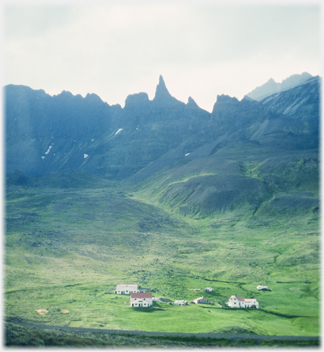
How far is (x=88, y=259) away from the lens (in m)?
122

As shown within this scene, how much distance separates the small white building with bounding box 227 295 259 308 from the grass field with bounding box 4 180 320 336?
8.77ft

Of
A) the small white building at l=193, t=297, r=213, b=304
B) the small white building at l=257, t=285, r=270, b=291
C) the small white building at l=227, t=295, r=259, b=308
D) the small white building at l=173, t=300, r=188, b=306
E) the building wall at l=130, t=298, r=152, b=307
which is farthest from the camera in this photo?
the small white building at l=257, t=285, r=270, b=291

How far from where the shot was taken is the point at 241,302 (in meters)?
84.4

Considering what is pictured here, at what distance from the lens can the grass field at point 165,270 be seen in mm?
73062

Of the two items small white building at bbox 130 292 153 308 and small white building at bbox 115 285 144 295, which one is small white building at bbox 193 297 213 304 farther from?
small white building at bbox 115 285 144 295

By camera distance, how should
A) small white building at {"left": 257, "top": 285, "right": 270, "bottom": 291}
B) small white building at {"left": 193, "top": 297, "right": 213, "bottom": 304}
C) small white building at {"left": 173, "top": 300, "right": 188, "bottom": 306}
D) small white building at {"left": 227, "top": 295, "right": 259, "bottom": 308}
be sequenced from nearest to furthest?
1. small white building at {"left": 173, "top": 300, "right": 188, "bottom": 306}
2. small white building at {"left": 227, "top": 295, "right": 259, "bottom": 308}
3. small white building at {"left": 193, "top": 297, "right": 213, "bottom": 304}
4. small white building at {"left": 257, "top": 285, "right": 270, "bottom": 291}

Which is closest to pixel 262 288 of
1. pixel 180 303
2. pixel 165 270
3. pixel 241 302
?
pixel 241 302

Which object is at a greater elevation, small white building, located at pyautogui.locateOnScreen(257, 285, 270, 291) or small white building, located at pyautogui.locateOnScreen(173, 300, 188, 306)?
small white building, located at pyautogui.locateOnScreen(173, 300, 188, 306)

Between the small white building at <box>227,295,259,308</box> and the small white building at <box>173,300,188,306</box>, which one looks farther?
the small white building at <box>227,295,259,308</box>

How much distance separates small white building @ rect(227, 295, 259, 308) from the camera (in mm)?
84125

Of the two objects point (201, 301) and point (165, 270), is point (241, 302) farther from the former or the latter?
point (165, 270)

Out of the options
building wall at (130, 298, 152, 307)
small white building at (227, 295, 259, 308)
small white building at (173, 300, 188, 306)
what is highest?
building wall at (130, 298, 152, 307)

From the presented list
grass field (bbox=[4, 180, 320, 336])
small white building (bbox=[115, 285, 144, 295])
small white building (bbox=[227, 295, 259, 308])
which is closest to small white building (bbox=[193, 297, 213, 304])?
grass field (bbox=[4, 180, 320, 336])

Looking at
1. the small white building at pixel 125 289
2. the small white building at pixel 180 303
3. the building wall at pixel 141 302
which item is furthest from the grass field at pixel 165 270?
the small white building at pixel 180 303
